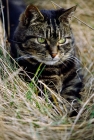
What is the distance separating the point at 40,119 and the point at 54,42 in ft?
2.43

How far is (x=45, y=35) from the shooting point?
3.17m

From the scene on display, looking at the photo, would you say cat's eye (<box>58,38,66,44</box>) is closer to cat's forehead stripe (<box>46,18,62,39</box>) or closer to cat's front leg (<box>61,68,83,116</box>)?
cat's forehead stripe (<box>46,18,62,39</box>)

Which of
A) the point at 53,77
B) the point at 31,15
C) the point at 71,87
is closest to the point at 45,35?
the point at 31,15

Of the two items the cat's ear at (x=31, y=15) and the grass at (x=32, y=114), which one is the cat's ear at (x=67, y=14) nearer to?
the cat's ear at (x=31, y=15)

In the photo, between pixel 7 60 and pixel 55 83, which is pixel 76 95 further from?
pixel 7 60

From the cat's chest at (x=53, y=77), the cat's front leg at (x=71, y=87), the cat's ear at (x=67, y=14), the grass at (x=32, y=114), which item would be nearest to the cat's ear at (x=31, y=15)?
the cat's ear at (x=67, y=14)

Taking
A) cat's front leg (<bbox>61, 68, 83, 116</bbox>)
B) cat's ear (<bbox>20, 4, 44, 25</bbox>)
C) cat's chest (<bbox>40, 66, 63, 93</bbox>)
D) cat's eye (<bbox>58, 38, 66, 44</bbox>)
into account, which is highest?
cat's ear (<bbox>20, 4, 44, 25</bbox>)

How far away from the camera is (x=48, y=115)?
282 cm

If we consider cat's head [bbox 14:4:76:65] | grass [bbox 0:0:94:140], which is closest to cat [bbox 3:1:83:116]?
cat's head [bbox 14:4:76:65]

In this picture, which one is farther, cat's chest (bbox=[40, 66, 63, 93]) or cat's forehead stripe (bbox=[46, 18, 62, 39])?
cat's chest (bbox=[40, 66, 63, 93])

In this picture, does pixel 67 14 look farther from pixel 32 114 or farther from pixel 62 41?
pixel 32 114

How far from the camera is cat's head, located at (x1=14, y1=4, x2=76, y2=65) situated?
3164 mm

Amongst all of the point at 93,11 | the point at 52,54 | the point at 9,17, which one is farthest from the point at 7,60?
the point at 93,11

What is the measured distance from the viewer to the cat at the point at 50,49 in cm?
317
